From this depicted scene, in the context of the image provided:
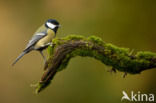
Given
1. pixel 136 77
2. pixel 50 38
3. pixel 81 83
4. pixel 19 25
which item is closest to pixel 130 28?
pixel 136 77

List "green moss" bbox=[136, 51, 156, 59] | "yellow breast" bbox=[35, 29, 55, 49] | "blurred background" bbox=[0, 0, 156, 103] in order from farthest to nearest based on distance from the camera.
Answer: "blurred background" bbox=[0, 0, 156, 103] < "yellow breast" bbox=[35, 29, 55, 49] < "green moss" bbox=[136, 51, 156, 59]

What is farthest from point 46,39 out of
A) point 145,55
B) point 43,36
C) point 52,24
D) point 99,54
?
point 145,55

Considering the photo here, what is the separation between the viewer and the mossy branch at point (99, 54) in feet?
7.80

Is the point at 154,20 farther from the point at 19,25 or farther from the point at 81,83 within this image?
the point at 19,25

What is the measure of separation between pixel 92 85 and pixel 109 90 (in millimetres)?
272

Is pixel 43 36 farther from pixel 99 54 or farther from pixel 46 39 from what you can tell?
pixel 99 54

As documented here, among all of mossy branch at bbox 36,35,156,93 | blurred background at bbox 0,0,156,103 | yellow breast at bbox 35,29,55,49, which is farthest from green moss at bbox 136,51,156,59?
blurred background at bbox 0,0,156,103

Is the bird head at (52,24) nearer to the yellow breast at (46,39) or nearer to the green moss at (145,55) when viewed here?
the yellow breast at (46,39)

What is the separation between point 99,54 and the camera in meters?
2.40

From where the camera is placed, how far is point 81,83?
496 centimetres

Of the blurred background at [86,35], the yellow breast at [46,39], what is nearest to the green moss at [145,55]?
the yellow breast at [46,39]

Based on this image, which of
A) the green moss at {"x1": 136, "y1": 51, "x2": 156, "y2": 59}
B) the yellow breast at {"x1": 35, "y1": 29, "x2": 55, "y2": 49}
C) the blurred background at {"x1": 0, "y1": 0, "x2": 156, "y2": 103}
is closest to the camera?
the green moss at {"x1": 136, "y1": 51, "x2": 156, "y2": 59}

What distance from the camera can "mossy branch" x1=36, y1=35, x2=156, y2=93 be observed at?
2377mm

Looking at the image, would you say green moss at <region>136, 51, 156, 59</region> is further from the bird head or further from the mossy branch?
the bird head
